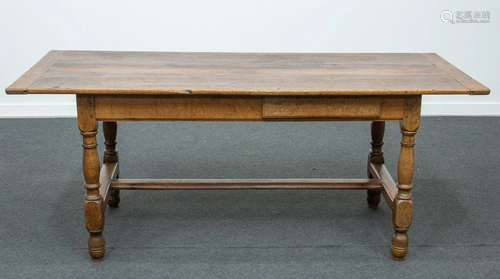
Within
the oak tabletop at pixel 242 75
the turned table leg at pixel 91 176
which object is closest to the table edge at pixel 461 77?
the oak tabletop at pixel 242 75

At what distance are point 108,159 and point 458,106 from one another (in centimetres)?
304

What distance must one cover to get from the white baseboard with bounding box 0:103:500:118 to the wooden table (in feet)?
6.79

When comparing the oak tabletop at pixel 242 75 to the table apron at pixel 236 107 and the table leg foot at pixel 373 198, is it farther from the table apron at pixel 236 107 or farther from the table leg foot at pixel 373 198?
the table leg foot at pixel 373 198

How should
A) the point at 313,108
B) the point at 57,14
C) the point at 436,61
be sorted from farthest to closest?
the point at 57,14 < the point at 436,61 < the point at 313,108

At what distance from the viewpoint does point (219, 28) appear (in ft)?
18.2

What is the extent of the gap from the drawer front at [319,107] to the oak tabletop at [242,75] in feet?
0.20

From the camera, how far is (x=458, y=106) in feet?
18.8

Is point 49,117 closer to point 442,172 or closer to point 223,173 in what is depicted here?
point 223,173

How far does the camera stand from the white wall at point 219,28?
5.46 m

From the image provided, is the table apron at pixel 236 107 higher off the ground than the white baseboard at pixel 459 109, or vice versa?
the table apron at pixel 236 107

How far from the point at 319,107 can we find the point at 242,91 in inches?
13.6

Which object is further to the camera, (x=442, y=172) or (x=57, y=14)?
(x=57, y=14)

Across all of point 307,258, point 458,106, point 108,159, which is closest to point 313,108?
point 307,258

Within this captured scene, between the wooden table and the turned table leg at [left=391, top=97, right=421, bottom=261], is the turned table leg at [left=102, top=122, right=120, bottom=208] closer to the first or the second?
the wooden table
